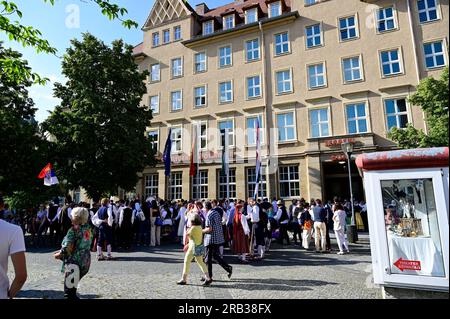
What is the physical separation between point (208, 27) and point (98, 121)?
51.9 feet

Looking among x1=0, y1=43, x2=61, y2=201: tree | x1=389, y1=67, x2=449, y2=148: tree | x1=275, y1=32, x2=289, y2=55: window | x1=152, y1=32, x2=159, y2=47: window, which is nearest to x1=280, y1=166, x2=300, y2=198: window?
x1=389, y1=67, x2=449, y2=148: tree

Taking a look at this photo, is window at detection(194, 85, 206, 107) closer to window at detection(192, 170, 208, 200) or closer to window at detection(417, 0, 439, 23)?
window at detection(192, 170, 208, 200)

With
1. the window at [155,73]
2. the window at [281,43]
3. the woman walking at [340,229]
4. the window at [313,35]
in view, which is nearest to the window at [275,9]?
the window at [281,43]

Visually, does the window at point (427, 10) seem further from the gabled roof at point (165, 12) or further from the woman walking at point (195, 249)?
the woman walking at point (195, 249)

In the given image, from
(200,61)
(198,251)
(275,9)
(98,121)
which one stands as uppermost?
(275,9)

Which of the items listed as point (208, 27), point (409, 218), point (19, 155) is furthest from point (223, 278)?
point (208, 27)

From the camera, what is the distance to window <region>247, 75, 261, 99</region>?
26.5 meters

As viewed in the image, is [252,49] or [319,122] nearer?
[319,122]

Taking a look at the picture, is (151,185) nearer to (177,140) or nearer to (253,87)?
(177,140)

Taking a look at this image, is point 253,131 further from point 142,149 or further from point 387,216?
point 387,216

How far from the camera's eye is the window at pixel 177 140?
28.6 m

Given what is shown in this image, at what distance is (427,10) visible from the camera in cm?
2205

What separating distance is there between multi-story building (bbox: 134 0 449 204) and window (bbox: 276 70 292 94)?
8cm
